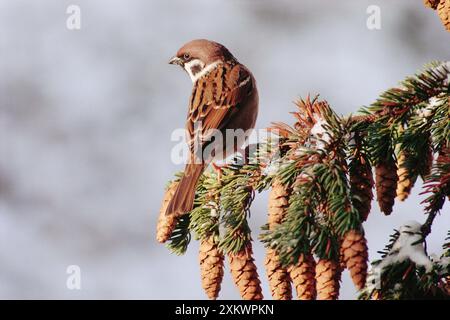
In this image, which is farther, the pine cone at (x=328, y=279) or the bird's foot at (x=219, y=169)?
the bird's foot at (x=219, y=169)

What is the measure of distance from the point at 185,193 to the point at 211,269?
42 centimetres

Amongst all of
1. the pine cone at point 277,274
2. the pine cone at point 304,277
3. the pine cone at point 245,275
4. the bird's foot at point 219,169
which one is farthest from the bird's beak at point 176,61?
the pine cone at point 304,277

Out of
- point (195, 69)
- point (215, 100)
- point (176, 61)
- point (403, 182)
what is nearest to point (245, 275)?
point (403, 182)

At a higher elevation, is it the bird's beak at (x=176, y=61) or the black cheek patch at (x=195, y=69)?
the bird's beak at (x=176, y=61)

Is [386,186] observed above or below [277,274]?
above

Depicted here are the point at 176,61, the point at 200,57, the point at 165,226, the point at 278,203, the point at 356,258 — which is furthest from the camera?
the point at 176,61

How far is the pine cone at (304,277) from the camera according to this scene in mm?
2506

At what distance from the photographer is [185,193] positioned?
10.8 feet

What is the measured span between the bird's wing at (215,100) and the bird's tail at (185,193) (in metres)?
0.49

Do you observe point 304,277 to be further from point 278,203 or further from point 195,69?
point 195,69

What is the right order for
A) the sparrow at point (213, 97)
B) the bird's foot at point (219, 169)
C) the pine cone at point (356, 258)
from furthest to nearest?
the sparrow at point (213, 97)
the bird's foot at point (219, 169)
the pine cone at point (356, 258)

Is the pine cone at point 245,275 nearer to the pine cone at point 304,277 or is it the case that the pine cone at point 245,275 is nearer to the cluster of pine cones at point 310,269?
the cluster of pine cones at point 310,269

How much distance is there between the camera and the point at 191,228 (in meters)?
3.31

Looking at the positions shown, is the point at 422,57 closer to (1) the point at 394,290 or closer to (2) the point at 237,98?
(2) the point at 237,98
